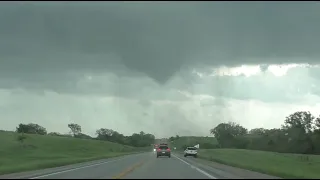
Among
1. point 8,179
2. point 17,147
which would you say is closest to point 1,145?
point 17,147

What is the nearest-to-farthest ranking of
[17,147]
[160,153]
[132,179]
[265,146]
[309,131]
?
[132,179]
[160,153]
[17,147]
[309,131]
[265,146]

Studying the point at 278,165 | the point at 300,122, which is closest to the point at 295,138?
the point at 300,122

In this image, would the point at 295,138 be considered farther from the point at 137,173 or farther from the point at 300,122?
the point at 137,173

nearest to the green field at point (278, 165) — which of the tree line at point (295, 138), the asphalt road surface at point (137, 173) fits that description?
the asphalt road surface at point (137, 173)

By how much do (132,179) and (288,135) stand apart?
5654 inches

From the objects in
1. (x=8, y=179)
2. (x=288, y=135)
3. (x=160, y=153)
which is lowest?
(x=8, y=179)

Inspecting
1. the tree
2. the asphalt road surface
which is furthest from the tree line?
the asphalt road surface

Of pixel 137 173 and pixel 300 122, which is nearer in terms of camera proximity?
pixel 137 173

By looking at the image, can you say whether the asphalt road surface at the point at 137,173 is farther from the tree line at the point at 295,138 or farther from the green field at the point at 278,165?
the tree line at the point at 295,138

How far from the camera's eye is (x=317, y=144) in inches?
5659

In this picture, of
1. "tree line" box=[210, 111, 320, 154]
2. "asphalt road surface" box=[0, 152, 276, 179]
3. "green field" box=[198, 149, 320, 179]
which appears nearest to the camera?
"asphalt road surface" box=[0, 152, 276, 179]

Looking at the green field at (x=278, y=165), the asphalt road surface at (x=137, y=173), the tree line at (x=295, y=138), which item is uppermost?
the tree line at (x=295, y=138)

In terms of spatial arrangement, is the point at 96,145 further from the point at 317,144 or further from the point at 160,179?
the point at 160,179

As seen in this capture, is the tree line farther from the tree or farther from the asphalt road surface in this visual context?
the asphalt road surface
